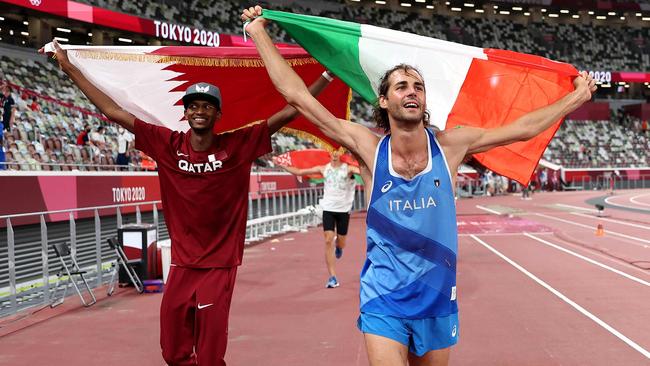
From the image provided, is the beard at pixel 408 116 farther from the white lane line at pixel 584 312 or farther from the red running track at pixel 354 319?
the white lane line at pixel 584 312

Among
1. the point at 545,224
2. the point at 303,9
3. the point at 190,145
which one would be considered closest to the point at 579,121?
the point at 303,9

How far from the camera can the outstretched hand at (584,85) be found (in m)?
3.91

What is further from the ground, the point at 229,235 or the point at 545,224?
the point at 229,235

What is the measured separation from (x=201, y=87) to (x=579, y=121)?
217 feet

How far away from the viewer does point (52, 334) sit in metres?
7.14

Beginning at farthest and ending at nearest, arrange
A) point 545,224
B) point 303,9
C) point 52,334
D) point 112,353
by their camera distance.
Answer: point 303,9 < point 545,224 < point 52,334 < point 112,353

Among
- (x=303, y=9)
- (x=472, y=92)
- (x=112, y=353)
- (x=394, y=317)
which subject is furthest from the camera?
(x=303, y=9)

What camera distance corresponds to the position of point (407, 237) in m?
3.19

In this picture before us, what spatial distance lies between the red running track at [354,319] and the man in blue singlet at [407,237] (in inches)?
109

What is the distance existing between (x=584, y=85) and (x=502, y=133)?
0.78 m

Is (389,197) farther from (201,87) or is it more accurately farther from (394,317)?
(201,87)

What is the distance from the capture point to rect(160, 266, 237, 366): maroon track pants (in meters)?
3.66

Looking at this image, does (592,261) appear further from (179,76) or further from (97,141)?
(97,141)

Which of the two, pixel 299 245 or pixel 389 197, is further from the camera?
pixel 299 245
